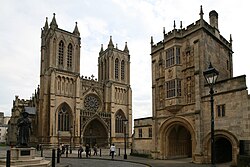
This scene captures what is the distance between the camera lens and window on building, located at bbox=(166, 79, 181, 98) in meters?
27.4

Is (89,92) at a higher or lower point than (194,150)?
higher

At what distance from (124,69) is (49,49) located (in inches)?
857

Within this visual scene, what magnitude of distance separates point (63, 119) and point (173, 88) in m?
35.4

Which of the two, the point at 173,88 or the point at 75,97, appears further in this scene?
the point at 75,97

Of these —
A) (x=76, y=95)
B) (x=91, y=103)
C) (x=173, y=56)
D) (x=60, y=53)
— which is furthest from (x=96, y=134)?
(x=173, y=56)

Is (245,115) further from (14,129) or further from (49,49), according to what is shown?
(14,129)

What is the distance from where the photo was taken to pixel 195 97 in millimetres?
25734

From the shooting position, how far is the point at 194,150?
2534cm

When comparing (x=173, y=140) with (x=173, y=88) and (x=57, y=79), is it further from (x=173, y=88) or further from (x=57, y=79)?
(x=57, y=79)

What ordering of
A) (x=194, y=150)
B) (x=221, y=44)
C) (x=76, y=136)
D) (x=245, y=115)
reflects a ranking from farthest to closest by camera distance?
1. (x=76, y=136)
2. (x=221, y=44)
3. (x=194, y=150)
4. (x=245, y=115)

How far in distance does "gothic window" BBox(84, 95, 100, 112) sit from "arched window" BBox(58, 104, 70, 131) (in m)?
6.58

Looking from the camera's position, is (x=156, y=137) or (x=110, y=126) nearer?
(x=156, y=137)

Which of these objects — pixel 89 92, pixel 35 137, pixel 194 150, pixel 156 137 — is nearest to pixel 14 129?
pixel 35 137

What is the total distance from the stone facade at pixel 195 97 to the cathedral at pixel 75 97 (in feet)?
75.1
